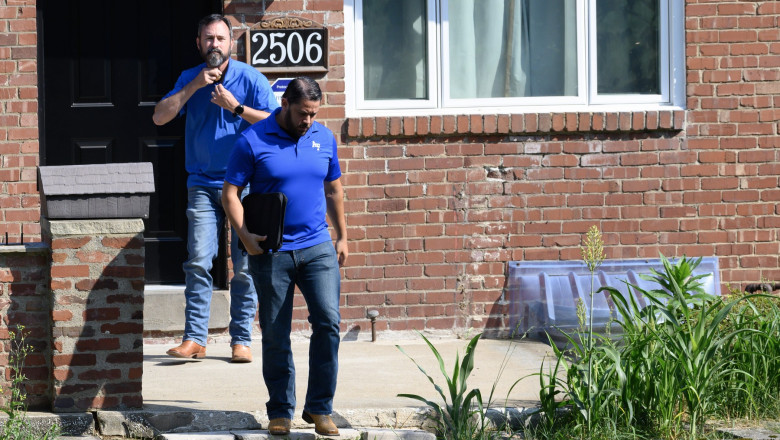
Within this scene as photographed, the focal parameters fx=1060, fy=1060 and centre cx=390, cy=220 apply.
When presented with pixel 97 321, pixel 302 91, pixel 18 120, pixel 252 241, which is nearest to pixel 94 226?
pixel 97 321

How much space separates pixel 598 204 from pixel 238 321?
281 cm

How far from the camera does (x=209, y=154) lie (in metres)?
6.22

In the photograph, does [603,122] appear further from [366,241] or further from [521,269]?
[366,241]

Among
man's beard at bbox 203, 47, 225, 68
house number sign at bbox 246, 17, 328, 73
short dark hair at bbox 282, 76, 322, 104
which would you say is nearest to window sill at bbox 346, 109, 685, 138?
house number sign at bbox 246, 17, 328, 73

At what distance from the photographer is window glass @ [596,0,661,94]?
780 cm

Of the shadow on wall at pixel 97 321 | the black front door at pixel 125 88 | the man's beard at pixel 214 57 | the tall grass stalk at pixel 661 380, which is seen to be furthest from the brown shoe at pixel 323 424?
the black front door at pixel 125 88

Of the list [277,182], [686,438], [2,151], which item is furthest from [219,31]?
[686,438]

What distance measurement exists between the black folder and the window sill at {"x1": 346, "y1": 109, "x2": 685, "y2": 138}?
254 cm

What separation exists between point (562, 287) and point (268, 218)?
316cm

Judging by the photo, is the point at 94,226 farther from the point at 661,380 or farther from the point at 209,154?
the point at 661,380

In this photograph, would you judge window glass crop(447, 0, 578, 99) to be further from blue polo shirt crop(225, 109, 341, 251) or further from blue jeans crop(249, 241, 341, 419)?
blue jeans crop(249, 241, 341, 419)

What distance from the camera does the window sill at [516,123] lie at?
740 cm

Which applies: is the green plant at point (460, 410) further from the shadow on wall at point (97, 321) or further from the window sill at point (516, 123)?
the window sill at point (516, 123)

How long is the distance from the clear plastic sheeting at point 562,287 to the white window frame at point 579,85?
1.14m
